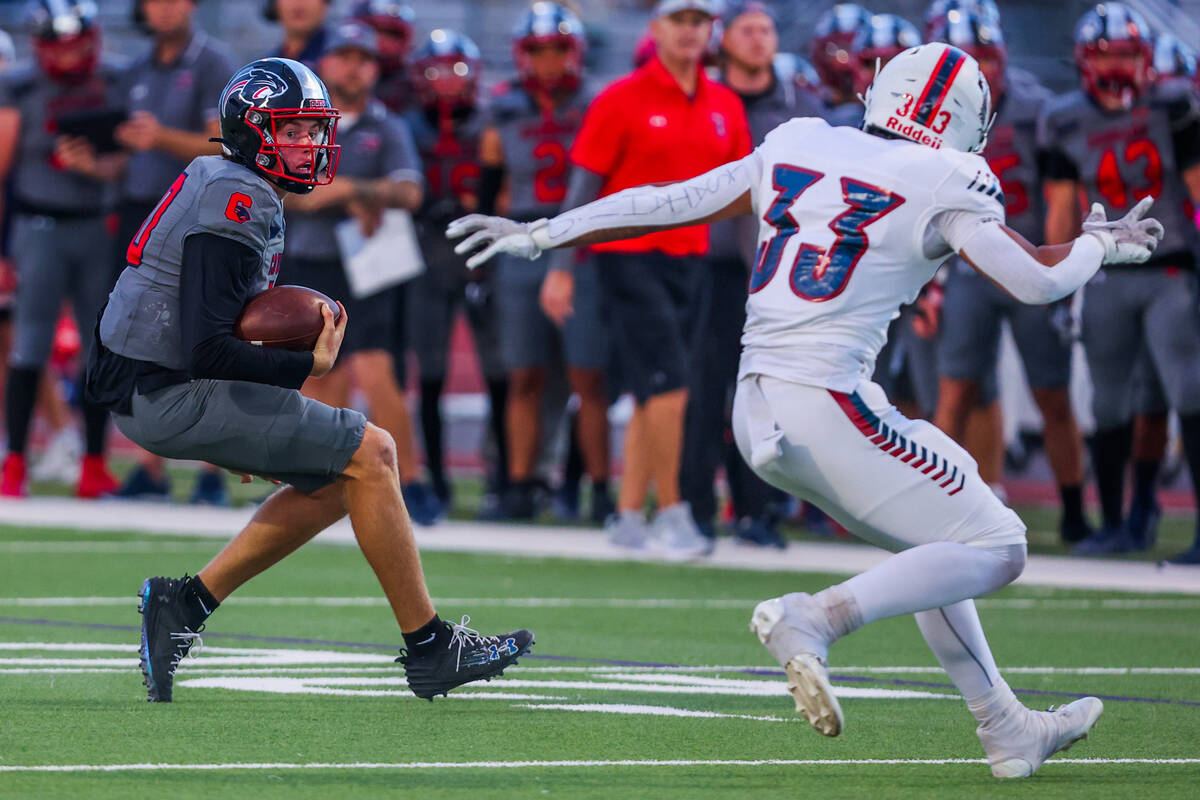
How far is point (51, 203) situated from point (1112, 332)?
572cm

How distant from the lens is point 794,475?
493 centimetres

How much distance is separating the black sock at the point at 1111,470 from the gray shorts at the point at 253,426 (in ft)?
18.6

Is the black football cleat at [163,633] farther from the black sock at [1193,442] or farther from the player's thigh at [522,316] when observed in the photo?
the player's thigh at [522,316]

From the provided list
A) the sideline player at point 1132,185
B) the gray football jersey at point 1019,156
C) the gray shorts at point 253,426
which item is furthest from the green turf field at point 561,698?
the gray football jersey at point 1019,156

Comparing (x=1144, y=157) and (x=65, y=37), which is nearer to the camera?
(x=1144, y=157)

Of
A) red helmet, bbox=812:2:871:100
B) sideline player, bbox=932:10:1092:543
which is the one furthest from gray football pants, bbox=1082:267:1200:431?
red helmet, bbox=812:2:871:100

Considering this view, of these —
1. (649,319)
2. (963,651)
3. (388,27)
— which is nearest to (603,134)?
(649,319)

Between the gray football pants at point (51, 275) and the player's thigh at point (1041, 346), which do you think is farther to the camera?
the gray football pants at point (51, 275)

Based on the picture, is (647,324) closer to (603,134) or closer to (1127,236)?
(603,134)

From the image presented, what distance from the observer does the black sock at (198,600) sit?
5.66 meters

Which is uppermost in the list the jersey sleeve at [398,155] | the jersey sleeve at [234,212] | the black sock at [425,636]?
the jersey sleeve at [234,212]

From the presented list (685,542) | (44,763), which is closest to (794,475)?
(44,763)

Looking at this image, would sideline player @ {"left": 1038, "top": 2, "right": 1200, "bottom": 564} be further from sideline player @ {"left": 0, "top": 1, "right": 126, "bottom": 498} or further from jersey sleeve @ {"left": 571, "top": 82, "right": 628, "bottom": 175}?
sideline player @ {"left": 0, "top": 1, "right": 126, "bottom": 498}

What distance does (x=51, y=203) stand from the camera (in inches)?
472
